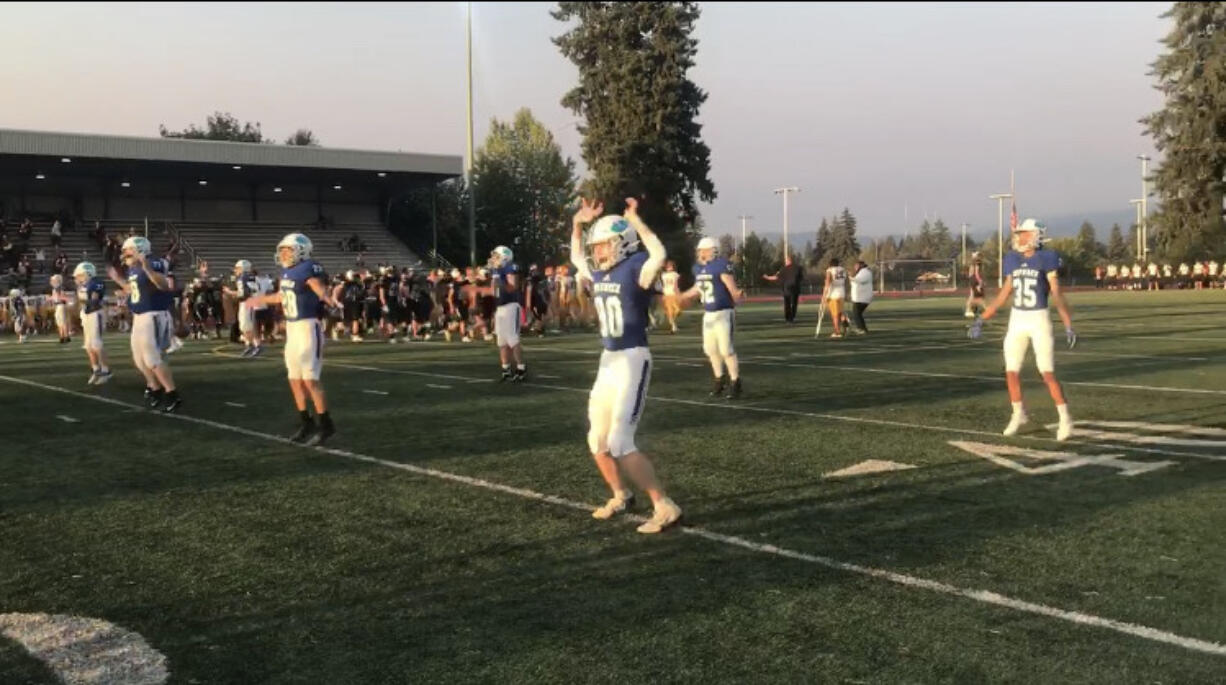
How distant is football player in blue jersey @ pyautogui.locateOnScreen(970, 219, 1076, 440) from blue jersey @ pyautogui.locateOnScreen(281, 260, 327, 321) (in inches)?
263

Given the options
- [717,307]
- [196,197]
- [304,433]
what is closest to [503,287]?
[717,307]

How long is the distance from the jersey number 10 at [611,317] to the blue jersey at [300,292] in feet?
13.8

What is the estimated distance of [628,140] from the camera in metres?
52.6

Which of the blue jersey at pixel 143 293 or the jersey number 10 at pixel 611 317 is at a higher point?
the blue jersey at pixel 143 293

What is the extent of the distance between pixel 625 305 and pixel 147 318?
8135mm

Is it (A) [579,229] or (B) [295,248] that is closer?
(A) [579,229]

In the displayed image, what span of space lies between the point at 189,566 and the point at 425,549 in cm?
135

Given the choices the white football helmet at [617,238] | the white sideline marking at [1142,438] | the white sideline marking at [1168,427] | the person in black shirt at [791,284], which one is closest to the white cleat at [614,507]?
the white football helmet at [617,238]

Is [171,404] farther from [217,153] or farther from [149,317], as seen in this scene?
[217,153]

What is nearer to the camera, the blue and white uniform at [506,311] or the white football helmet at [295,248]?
the white football helmet at [295,248]

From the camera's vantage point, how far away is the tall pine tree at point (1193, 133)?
5772 centimetres

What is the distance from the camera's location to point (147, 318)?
482 inches

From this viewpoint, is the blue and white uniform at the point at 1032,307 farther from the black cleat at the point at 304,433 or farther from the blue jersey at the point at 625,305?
the black cleat at the point at 304,433

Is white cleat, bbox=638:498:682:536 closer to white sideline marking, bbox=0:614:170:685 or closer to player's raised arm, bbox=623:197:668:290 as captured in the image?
player's raised arm, bbox=623:197:668:290
